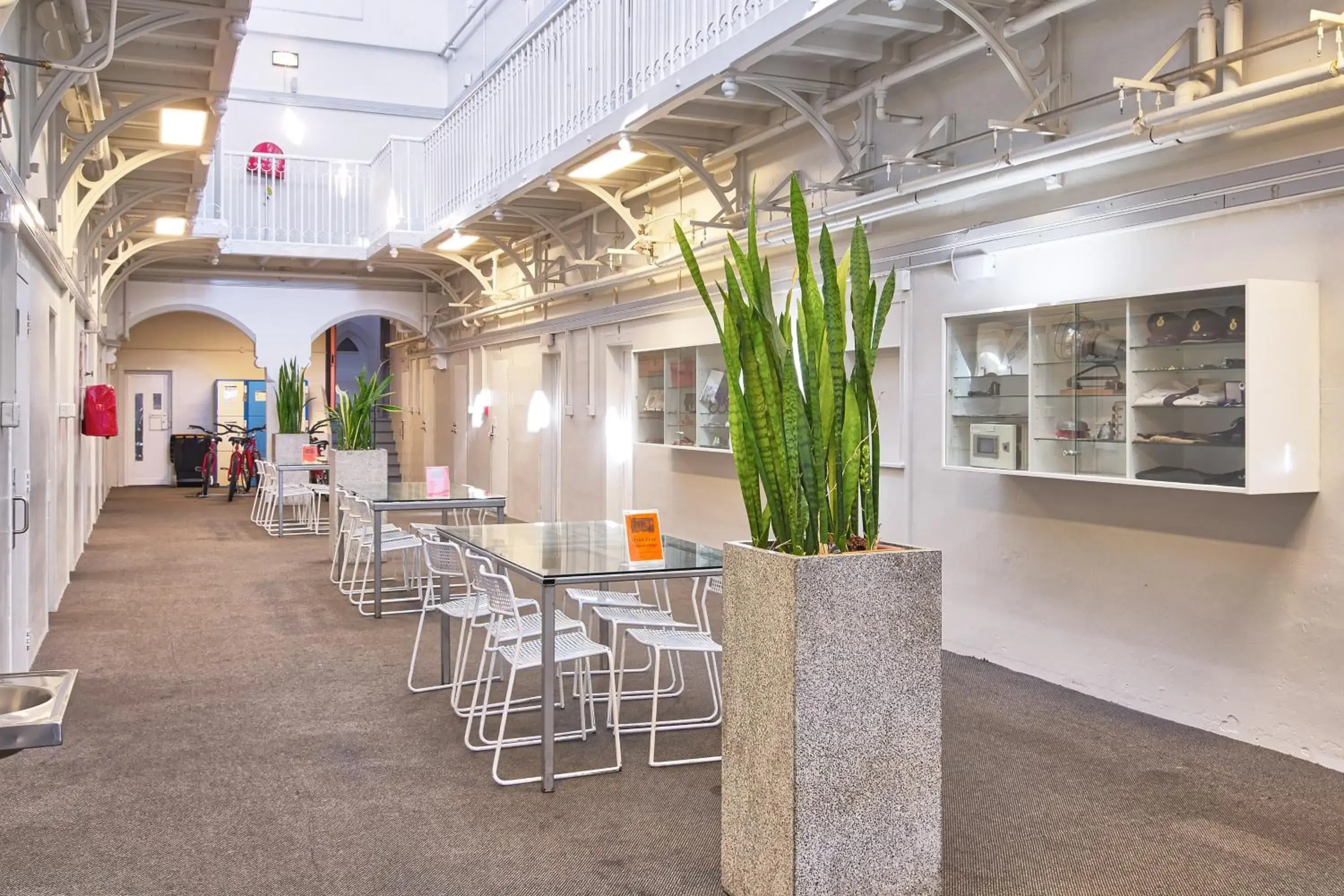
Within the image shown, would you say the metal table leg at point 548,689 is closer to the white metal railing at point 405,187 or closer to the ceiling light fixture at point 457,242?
the ceiling light fixture at point 457,242

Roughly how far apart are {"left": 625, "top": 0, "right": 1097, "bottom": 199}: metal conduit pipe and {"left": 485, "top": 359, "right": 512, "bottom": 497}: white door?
6.37 meters

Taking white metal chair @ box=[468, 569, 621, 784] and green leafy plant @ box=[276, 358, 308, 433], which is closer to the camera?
white metal chair @ box=[468, 569, 621, 784]

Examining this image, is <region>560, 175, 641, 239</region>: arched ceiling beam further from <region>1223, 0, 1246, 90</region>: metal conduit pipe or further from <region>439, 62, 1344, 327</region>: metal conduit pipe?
<region>1223, 0, 1246, 90</region>: metal conduit pipe

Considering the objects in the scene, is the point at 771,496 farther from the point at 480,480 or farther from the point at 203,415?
the point at 203,415

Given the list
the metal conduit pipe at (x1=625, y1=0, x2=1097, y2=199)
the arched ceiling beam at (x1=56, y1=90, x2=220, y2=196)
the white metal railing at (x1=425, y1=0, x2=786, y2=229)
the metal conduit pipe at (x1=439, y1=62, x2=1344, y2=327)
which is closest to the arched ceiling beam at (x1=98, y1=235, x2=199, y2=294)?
the white metal railing at (x1=425, y1=0, x2=786, y2=229)

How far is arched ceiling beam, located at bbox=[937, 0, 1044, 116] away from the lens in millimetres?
5219

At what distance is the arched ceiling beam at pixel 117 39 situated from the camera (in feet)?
17.2

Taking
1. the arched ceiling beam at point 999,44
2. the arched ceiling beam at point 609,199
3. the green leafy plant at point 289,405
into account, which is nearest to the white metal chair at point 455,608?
Answer: the arched ceiling beam at point 999,44

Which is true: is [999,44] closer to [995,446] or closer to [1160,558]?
[995,446]

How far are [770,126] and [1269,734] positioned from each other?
4.89 metres

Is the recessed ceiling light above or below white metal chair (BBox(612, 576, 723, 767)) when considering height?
above

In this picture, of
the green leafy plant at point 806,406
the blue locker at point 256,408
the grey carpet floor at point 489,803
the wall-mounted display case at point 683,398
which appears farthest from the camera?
the blue locker at point 256,408

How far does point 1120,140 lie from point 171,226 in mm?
9838

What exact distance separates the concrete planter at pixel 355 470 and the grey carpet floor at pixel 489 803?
3919mm
